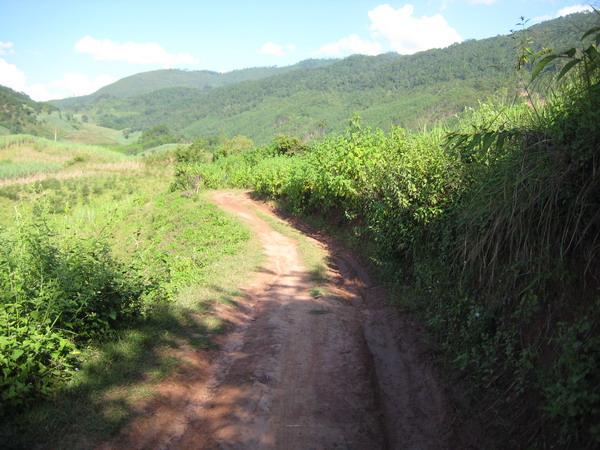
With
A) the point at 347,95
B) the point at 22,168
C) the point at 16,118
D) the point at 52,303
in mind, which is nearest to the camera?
the point at 52,303

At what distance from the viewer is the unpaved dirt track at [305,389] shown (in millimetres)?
4102

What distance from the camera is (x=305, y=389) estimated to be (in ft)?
16.1

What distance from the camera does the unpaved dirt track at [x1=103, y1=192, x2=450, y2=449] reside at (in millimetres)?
4102

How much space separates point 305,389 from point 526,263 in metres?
2.59

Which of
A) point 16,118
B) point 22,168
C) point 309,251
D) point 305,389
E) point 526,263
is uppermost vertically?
point 16,118

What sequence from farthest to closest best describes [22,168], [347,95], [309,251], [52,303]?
[347,95] → [22,168] → [309,251] → [52,303]

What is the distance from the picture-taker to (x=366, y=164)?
1240cm

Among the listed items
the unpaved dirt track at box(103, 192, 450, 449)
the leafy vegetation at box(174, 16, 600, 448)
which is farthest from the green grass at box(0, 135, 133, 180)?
the leafy vegetation at box(174, 16, 600, 448)

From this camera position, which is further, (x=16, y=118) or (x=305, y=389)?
(x=16, y=118)

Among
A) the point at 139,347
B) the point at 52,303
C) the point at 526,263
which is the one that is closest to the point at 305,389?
the point at 139,347

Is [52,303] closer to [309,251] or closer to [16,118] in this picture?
[309,251]

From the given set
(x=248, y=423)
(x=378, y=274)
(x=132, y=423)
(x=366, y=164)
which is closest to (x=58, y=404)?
(x=132, y=423)

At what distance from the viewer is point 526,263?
4137 mm

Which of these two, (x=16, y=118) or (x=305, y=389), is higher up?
(x=16, y=118)
